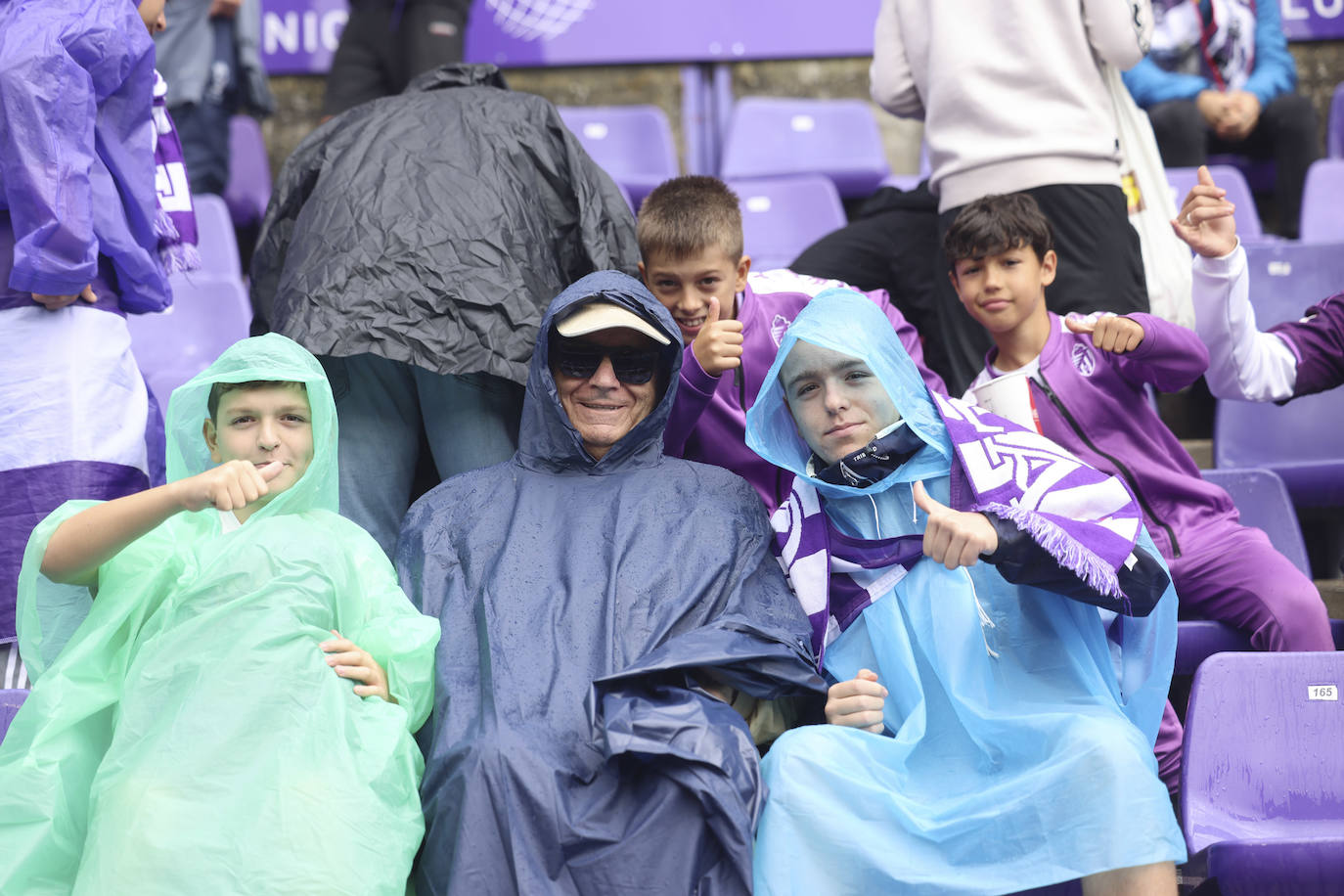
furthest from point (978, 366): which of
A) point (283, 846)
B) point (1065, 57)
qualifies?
point (283, 846)

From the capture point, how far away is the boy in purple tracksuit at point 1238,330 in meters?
3.12

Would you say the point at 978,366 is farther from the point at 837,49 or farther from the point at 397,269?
the point at 837,49

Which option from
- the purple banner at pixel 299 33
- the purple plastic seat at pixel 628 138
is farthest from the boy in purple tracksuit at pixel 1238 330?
the purple banner at pixel 299 33

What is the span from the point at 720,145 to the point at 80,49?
3.90 m

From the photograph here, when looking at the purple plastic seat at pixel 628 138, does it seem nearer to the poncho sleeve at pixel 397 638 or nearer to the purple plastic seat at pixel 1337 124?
the purple plastic seat at pixel 1337 124

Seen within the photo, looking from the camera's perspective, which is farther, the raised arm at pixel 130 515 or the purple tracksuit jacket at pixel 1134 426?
the purple tracksuit jacket at pixel 1134 426

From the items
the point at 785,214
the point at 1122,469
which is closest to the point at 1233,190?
the point at 785,214

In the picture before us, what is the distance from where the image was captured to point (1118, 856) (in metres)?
2.11

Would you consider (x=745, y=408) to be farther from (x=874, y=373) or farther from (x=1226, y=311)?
(x=1226, y=311)

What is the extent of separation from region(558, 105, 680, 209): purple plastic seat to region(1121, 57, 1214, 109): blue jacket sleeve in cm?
184

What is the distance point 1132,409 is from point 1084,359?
5.9 inches

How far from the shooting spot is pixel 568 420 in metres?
2.78

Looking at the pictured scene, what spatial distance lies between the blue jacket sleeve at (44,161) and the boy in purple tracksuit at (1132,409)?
6.11 feet

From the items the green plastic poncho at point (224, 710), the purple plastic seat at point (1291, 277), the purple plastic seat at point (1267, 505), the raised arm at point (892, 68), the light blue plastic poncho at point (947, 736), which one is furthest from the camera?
the purple plastic seat at point (1291, 277)
